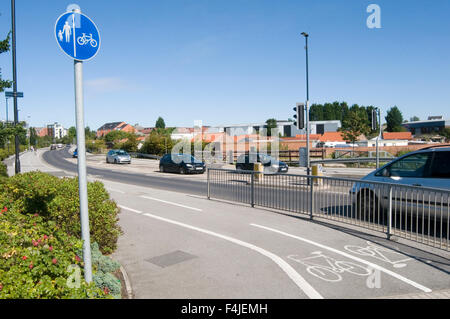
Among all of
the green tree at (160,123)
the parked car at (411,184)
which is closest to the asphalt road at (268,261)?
the parked car at (411,184)

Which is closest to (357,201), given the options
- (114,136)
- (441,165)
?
(441,165)

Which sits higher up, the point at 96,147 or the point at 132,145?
the point at 132,145

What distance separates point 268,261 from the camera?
19.0 ft

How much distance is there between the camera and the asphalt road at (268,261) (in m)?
4.69

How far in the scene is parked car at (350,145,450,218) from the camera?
649 centimetres

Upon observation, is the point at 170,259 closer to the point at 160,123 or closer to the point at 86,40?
the point at 86,40

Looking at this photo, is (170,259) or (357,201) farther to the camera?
(357,201)

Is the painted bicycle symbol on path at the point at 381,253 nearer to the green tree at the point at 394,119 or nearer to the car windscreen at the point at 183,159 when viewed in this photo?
the car windscreen at the point at 183,159

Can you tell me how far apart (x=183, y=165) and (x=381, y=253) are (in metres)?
21.0

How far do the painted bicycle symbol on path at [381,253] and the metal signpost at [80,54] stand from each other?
4.49 meters

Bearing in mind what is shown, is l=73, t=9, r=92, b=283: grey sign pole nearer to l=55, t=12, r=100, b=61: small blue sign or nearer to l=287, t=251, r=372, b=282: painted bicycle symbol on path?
l=55, t=12, r=100, b=61: small blue sign

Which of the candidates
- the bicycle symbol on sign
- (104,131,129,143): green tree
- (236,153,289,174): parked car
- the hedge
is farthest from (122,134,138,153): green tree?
the bicycle symbol on sign

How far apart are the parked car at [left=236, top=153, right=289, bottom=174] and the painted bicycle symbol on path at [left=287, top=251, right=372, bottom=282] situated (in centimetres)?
1811

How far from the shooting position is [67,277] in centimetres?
339
